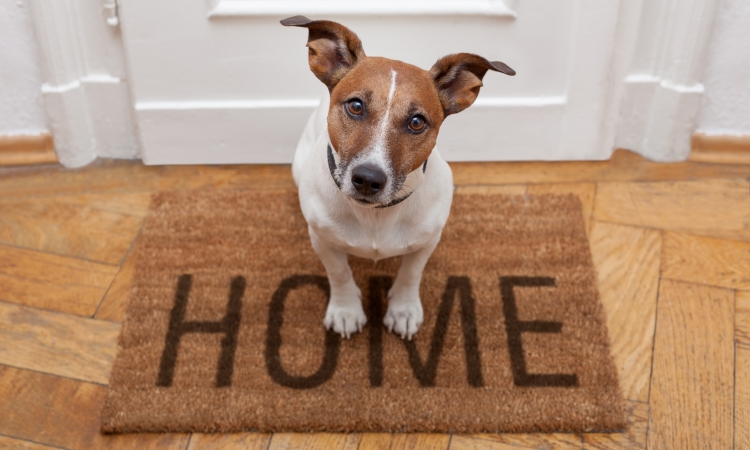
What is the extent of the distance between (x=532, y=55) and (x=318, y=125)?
0.85 m

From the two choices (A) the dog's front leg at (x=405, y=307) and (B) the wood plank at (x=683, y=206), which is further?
(B) the wood plank at (x=683, y=206)

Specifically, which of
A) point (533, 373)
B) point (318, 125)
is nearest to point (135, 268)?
point (318, 125)

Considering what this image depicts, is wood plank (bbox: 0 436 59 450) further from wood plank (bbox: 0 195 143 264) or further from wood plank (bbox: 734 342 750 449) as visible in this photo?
wood plank (bbox: 734 342 750 449)

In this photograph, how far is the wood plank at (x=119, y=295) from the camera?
2020 millimetres

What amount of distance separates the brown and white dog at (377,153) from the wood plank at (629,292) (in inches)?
24.3

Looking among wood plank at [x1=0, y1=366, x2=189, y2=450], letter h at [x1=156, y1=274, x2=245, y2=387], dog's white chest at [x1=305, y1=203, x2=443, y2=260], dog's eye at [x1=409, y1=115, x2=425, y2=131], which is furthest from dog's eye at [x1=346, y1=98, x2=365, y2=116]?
wood plank at [x1=0, y1=366, x2=189, y2=450]

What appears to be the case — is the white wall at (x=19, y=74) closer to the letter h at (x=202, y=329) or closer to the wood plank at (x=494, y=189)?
the letter h at (x=202, y=329)

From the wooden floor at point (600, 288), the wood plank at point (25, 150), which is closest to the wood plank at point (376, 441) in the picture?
the wooden floor at point (600, 288)

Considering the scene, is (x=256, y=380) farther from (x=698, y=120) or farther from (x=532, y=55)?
(x=698, y=120)

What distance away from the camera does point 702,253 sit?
2213 millimetres

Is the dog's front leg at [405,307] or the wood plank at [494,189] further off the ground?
the wood plank at [494,189]

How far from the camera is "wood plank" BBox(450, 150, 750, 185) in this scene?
2490 millimetres

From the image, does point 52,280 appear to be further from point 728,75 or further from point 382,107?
point 728,75

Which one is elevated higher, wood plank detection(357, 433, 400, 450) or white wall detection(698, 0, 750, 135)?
white wall detection(698, 0, 750, 135)
